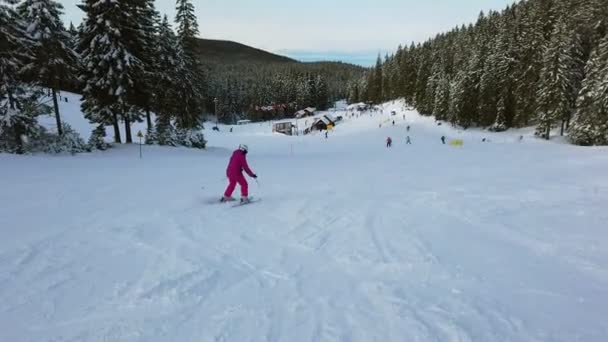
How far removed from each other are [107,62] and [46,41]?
12.1ft

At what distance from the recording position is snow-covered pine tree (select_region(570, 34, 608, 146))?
3109cm

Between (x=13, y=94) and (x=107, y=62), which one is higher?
(x=107, y=62)

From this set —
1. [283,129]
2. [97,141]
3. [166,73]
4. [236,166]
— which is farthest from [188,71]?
[283,129]

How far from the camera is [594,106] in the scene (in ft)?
105

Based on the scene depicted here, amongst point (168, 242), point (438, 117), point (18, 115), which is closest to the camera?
point (168, 242)

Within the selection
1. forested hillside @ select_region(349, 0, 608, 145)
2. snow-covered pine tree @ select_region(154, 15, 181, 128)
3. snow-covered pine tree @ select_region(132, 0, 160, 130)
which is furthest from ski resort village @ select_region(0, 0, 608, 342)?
forested hillside @ select_region(349, 0, 608, 145)

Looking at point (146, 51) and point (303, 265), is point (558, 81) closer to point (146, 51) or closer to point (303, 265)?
point (146, 51)

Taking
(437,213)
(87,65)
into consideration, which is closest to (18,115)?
(87,65)

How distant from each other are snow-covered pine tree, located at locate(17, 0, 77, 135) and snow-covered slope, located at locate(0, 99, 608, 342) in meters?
12.6

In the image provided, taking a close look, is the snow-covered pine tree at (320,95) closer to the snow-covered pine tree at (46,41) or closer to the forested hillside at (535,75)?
the forested hillside at (535,75)

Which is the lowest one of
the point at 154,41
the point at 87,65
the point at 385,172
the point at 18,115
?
the point at 385,172

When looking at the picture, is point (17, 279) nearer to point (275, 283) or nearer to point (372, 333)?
point (275, 283)

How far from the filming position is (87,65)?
23.0 metres

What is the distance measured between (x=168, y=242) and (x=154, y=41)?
26.7m
